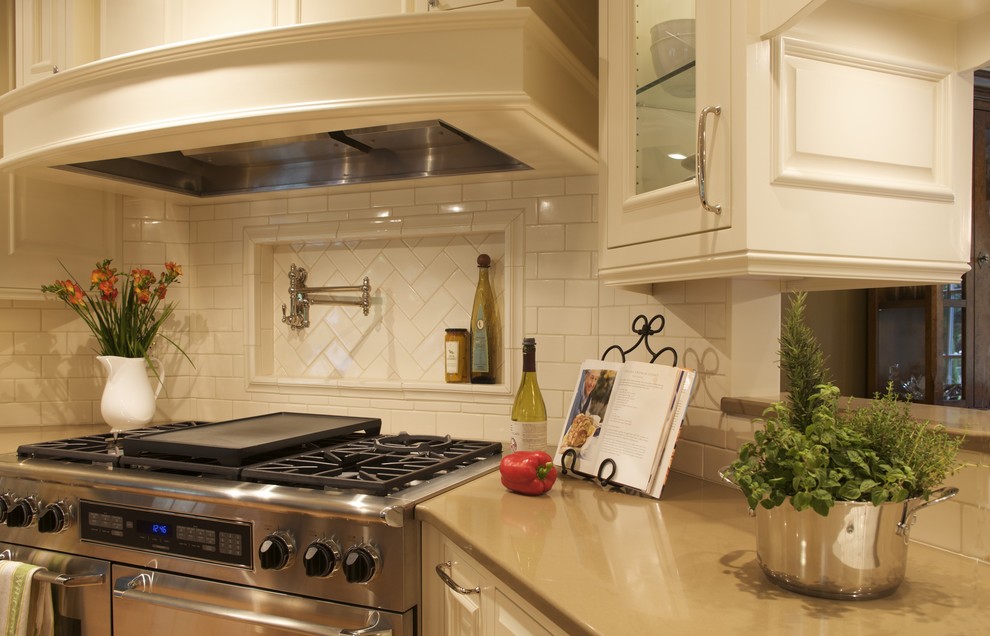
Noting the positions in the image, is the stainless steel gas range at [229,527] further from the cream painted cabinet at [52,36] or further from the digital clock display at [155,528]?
the cream painted cabinet at [52,36]

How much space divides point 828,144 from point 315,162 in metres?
1.71

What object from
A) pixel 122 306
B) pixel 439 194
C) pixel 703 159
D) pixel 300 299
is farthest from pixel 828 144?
pixel 122 306

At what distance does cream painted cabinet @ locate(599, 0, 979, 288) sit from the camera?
3.79 feet

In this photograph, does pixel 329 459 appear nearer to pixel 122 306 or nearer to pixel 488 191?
pixel 488 191

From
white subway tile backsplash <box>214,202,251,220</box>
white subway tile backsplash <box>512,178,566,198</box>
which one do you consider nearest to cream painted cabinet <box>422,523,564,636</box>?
white subway tile backsplash <box>512,178,566,198</box>

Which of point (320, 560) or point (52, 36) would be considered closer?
point (320, 560)

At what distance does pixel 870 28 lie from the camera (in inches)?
46.9

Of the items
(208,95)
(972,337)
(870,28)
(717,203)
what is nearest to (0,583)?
(208,95)

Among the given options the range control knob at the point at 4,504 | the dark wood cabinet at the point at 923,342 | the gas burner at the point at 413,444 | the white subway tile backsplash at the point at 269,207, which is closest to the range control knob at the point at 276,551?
the gas burner at the point at 413,444

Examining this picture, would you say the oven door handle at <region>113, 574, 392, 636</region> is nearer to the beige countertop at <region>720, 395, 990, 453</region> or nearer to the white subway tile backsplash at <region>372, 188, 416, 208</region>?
the beige countertop at <region>720, 395, 990, 453</region>

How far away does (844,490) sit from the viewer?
899 mm

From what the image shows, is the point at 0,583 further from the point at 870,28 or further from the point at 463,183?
the point at 870,28

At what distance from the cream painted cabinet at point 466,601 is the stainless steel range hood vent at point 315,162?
113cm

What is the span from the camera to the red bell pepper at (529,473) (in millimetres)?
1472
